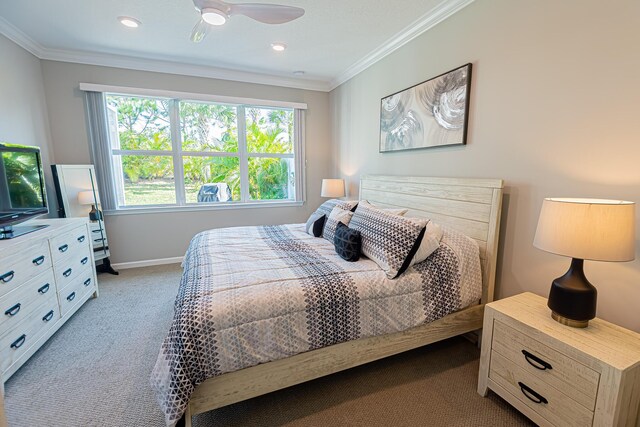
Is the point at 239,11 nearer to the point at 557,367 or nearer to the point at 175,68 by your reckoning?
the point at 175,68

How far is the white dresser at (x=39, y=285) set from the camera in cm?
172

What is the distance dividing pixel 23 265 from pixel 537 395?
10.4 ft

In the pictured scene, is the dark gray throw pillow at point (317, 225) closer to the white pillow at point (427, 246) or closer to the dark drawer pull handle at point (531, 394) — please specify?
the white pillow at point (427, 246)

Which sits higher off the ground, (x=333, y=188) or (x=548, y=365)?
(x=333, y=188)

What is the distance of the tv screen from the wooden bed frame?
2.02 metres

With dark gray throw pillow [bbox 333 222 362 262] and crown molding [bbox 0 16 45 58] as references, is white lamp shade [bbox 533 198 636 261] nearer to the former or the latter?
dark gray throw pillow [bbox 333 222 362 262]

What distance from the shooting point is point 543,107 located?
1.71m

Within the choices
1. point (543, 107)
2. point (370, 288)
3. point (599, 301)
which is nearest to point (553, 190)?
point (543, 107)

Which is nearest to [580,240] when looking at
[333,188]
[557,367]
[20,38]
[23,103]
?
[557,367]

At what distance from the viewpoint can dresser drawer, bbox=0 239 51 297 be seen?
5.61 feet

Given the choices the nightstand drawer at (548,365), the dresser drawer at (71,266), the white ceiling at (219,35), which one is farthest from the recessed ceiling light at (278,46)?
the nightstand drawer at (548,365)

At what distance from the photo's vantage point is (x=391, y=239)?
1.85 meters

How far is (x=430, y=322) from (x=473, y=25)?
7.06ft

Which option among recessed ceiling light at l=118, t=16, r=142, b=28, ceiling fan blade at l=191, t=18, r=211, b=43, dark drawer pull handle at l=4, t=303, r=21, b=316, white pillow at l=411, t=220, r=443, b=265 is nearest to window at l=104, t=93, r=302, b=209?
recessed ceiling light at l=118, t=16, r=142, b=28
